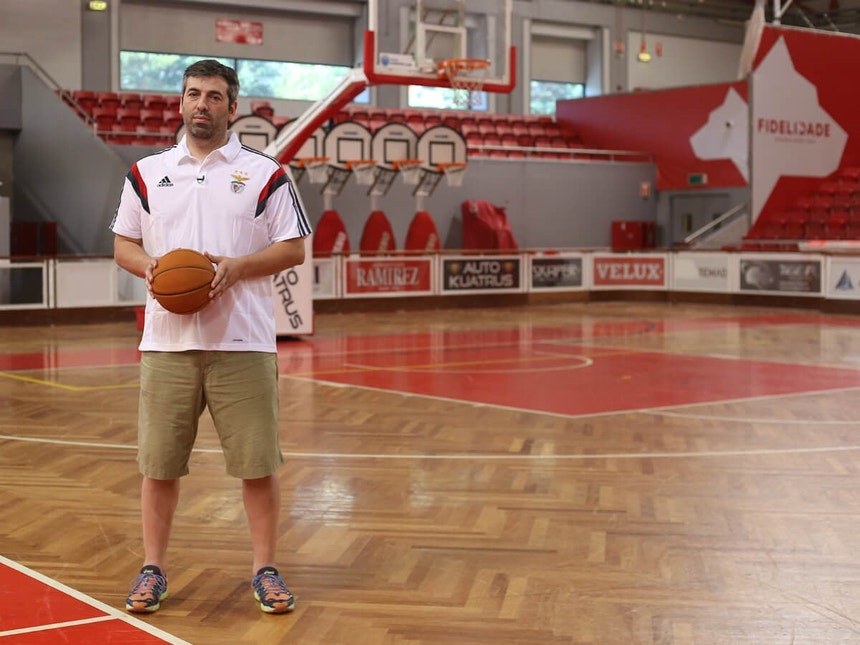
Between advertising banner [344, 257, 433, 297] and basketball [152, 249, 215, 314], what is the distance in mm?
16056

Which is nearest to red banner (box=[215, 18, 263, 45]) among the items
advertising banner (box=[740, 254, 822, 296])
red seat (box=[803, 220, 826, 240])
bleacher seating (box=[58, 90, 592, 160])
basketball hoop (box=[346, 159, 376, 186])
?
bleacher seating (box=[58, 90, 592, 160])

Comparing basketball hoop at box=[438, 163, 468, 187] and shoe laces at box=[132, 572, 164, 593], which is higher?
basketball hoop at box=[438, 163, 468, 187]

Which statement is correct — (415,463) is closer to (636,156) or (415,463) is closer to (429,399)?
(429,399)

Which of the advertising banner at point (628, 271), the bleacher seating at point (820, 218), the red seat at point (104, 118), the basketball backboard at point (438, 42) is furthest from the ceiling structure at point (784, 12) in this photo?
the basketball backboard at point (438, 42)

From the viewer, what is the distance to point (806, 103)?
84.5 ft

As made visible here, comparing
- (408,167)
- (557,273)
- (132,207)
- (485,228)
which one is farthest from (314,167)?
(132,207)

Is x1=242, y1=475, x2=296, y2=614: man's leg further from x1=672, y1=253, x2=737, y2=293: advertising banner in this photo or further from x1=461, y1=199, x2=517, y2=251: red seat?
x1=461, y1=199, x2=517, y2=251: red seat

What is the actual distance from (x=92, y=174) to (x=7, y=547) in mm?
16322

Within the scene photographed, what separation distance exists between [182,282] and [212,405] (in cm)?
48

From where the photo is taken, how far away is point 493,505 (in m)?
5.66

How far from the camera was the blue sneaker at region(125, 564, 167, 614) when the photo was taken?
156 inches

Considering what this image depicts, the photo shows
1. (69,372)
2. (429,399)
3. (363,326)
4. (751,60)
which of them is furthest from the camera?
(751,60)

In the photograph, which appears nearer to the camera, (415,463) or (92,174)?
(415,463)

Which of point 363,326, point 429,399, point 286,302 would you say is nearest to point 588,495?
point 429,399
